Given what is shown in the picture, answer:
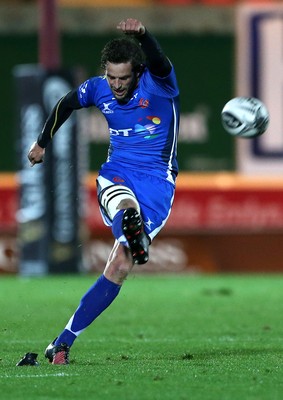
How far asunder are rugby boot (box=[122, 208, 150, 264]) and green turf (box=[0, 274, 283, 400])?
2.08 ft

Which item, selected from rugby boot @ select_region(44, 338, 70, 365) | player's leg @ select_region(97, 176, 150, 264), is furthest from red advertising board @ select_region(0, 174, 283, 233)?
rugby boot @ select_region(44, 338, 70, 365)

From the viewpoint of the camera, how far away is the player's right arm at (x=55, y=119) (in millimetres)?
8008

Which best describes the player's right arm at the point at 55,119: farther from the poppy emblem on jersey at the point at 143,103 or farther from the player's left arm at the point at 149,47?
the player's left arm at the point at 149,47

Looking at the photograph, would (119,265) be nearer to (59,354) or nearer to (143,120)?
(59,354)

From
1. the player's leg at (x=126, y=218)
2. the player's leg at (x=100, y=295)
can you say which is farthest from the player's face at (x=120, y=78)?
the player's leg at (x=100, y=295)

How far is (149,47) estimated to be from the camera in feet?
24.2

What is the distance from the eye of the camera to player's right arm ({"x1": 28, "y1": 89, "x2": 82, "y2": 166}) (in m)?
8.01

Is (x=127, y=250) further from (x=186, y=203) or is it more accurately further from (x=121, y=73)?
(x=186, y=203)

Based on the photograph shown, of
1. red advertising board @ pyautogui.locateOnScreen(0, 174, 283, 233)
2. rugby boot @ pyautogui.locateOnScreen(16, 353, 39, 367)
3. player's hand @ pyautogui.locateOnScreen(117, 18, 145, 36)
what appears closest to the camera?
player's hand @ pyautogui.locateOnScreen(117, 18, 145, 36)

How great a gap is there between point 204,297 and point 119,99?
553 centimetres

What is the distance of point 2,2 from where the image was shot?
17.1 metres

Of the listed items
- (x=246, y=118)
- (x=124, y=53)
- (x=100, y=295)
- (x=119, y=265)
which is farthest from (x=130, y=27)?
(x=100, y=295)

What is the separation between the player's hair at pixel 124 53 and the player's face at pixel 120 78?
0.10ft

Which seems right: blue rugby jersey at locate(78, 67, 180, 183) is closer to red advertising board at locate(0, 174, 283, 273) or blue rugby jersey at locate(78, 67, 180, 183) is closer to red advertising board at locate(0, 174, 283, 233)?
red advertising board at locate(0, 174, 283, 273)
